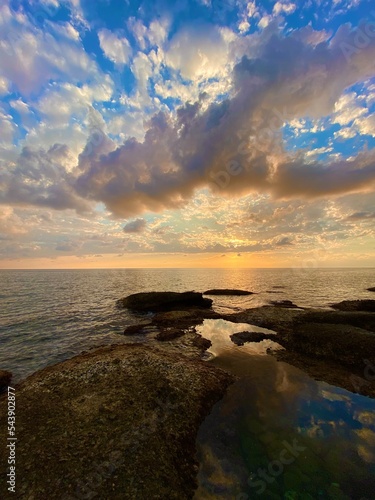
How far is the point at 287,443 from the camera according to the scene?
407 inches

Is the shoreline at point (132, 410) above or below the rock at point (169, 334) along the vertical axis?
above

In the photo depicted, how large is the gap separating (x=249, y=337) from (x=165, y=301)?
23404mm

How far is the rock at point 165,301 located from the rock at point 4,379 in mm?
26806

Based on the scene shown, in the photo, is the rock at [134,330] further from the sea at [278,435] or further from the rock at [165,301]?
the rock at [165,301]

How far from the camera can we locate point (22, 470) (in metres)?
8.34

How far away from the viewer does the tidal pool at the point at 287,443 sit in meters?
8.43

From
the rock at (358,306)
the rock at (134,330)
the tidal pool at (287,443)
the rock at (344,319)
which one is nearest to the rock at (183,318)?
the rock at (134,330)

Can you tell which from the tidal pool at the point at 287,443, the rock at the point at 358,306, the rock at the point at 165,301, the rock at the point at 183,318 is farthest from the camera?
the rock at the point at 165,301

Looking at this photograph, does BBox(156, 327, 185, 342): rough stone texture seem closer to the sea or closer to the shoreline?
the shoreline

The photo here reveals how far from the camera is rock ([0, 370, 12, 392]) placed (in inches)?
626

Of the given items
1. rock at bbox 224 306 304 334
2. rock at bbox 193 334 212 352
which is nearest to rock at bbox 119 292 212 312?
rock at bbox 224 306 304 334

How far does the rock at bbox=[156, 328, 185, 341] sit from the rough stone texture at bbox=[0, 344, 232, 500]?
8799mm

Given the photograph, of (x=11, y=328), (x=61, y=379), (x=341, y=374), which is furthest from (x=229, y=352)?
(x=11, y=328)

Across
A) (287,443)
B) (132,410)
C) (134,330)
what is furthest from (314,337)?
(134,330)
